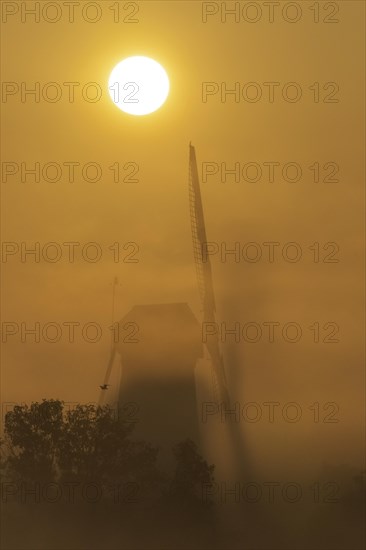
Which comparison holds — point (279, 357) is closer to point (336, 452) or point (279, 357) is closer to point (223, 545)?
point (336, 452)

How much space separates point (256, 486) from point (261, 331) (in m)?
1.04

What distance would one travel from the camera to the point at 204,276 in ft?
22.3

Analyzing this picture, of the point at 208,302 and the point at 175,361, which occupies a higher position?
the point at 208,302

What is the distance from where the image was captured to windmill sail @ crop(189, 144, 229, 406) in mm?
6715

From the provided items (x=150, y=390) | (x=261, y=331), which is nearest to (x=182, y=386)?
(x=150, y=390)

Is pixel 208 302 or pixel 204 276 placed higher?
pixel 204 276

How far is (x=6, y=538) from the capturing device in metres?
6.54

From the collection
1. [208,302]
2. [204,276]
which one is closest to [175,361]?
[208,302]

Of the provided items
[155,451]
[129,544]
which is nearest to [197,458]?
[155,451]

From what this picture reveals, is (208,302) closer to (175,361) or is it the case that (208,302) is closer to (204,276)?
(204,276)

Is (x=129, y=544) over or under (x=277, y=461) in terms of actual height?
under

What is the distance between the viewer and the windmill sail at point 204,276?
22.0ft

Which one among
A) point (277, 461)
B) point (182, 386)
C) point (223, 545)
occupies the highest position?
point (182, 386)

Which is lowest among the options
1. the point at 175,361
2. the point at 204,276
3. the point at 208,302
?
the point at 175,361
